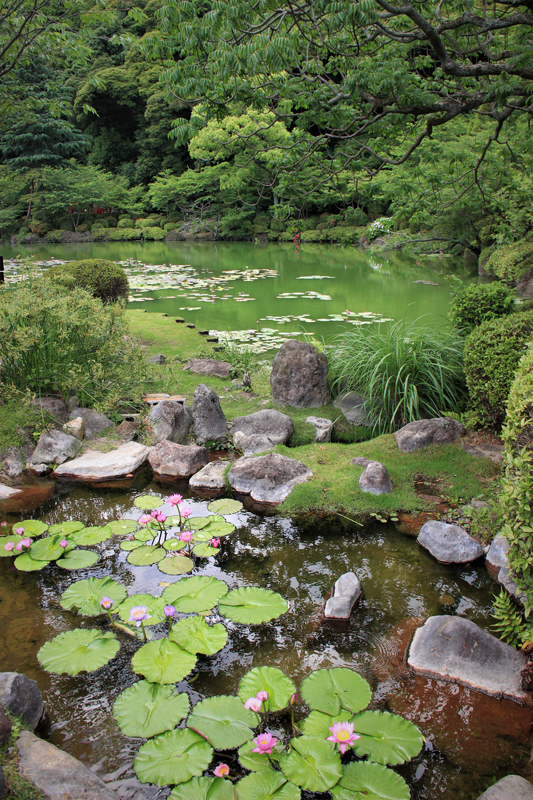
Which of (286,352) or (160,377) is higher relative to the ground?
(286,352)

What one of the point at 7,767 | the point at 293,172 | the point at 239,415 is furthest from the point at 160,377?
the point at 7,767

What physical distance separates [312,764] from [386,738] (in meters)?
0.29

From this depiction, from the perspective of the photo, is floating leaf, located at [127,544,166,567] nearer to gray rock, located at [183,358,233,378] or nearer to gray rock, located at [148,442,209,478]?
gray rock, located at [148,442,209,478]

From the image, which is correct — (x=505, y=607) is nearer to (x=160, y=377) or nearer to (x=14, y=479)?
(x=14, y=479)

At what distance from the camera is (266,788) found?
5.57 feet

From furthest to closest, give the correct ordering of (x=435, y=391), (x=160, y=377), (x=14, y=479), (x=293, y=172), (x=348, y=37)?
(x=160, y=377) < (x=435, y=391) < (x=293, y=172) < (x=14, y=479) < (x=348, y=37)

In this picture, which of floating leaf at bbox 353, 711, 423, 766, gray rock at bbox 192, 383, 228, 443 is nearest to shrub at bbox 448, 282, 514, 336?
gray rock at bbox 192, 383, 228, 443

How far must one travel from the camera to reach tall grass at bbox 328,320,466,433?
4.82 m

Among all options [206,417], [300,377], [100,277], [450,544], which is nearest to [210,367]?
[300,377]

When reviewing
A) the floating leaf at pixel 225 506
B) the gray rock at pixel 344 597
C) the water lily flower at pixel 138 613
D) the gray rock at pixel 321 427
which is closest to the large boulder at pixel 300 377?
the gray rock at pixel 321 427

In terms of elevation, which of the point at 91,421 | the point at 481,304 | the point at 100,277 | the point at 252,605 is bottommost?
the point at 252,605

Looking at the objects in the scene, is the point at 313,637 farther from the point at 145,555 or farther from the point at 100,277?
the point at 100,277

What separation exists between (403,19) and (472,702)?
513cm

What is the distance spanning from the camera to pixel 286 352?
531cm
